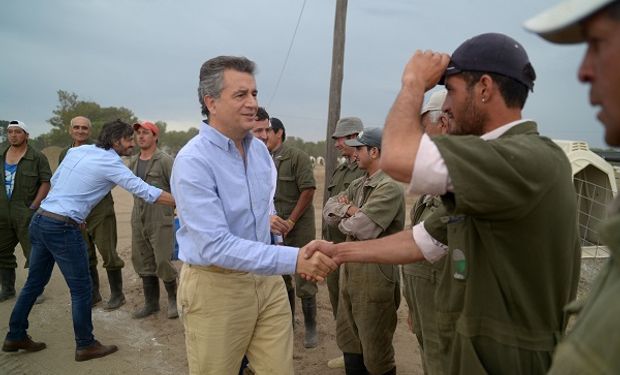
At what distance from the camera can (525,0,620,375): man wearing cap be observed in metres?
0.74

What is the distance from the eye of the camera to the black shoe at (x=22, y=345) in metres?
4.32

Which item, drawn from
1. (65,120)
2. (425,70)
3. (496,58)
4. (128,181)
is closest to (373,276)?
(425,70)

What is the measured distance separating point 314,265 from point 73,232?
286cm

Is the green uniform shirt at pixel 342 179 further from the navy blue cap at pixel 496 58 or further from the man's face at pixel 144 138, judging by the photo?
the navy blue cap at pixel 496 58

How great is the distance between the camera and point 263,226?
2.77 m

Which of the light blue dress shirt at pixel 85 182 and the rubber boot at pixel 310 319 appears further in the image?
the rubber boot at pixel 310 319

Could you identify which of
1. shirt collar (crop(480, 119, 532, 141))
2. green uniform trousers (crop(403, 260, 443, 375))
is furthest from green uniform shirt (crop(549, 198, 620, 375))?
green uniform trousers (crop(403, 260, 443, 375))

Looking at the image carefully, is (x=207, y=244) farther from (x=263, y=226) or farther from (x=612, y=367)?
(x=612, y=367)

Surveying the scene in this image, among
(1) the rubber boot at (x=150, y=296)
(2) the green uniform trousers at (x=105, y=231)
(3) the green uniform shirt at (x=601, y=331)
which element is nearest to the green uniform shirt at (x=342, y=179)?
(1) the rubber boot at (x=150, y=296)

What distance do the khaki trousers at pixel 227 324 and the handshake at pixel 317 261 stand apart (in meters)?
0.36

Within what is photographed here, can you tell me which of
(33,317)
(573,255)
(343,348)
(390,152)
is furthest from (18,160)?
(573,255)

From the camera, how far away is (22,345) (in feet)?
14.3

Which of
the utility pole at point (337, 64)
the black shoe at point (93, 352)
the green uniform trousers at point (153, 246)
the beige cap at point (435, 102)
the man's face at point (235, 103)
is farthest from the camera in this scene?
the utility pole at point (337, 64)

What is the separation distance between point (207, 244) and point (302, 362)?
8.05 ft
